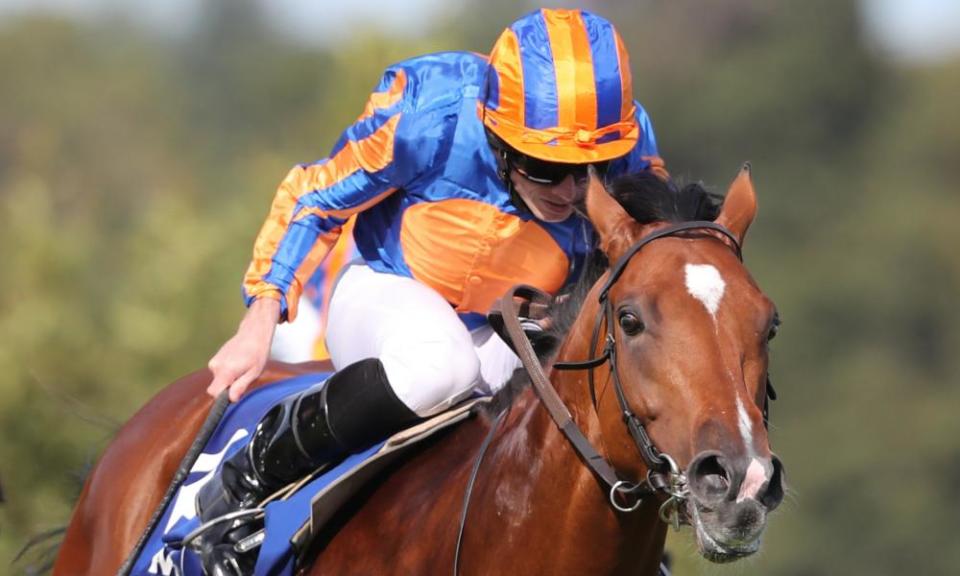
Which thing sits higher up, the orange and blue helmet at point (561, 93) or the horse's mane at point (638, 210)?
the orange and blue helmet at point (561, 93)

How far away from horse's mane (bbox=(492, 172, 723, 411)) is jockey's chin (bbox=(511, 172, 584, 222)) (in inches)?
12.8

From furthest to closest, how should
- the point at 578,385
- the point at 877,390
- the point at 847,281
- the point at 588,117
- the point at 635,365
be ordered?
the point at 847,281 < the point at 877,390 < the point at 588,117 < the point at 578,385 < the point at 635,365

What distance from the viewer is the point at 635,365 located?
402 cm

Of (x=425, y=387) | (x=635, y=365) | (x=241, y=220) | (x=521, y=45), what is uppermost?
(x=521, y=45)

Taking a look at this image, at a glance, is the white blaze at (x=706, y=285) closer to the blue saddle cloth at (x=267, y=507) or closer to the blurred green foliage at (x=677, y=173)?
the blue saddle cloth at (x=267, y=507)

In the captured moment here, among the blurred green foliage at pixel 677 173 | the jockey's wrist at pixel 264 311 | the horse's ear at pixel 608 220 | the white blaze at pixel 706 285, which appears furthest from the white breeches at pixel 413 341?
the blurred green foliage at pixel 677 173

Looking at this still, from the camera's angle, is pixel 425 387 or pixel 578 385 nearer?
pixel 578 385

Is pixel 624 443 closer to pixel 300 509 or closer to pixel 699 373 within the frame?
pixel 699 373

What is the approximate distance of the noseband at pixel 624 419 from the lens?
3.97 metres

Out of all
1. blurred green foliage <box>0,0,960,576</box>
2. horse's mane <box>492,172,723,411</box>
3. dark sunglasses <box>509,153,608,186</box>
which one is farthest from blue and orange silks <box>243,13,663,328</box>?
blurred green foliage <box>0,0,960,576</box>

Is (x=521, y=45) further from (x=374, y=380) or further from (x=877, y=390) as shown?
(x=877, y=390)

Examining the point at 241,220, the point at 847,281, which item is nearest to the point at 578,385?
the point at 241,220

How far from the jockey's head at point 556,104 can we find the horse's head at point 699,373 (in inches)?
21.1

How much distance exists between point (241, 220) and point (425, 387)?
22.2 metres
